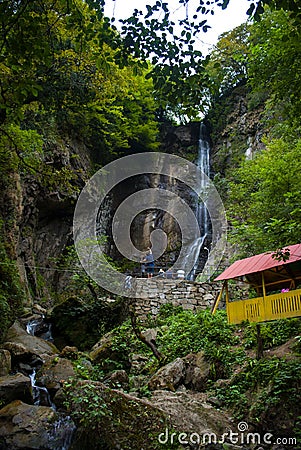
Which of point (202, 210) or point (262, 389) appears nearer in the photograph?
point (262, 389)

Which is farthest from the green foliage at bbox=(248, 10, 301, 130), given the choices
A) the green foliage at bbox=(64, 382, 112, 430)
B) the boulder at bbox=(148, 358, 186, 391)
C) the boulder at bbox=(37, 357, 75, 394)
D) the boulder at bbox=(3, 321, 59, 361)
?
the boulder at bbox=(3, 321, 59, 361)

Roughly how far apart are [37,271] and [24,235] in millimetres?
1882

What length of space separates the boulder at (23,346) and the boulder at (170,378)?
2.73m

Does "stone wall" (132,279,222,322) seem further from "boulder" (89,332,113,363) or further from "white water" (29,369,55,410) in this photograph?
"white water" (29,369,55,410)

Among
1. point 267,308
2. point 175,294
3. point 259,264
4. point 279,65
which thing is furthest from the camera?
point 175,294

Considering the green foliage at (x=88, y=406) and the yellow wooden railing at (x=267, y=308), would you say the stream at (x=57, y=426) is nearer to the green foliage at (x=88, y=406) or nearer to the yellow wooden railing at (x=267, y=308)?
the green foliage at (x=88, y=406)

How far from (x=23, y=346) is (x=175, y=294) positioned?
5.96 meters

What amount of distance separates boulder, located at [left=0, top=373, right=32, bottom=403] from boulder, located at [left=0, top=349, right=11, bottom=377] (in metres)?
0.87

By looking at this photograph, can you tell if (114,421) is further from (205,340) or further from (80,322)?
(80,322)

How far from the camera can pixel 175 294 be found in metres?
13.4

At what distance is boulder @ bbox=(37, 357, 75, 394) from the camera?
724 cm
